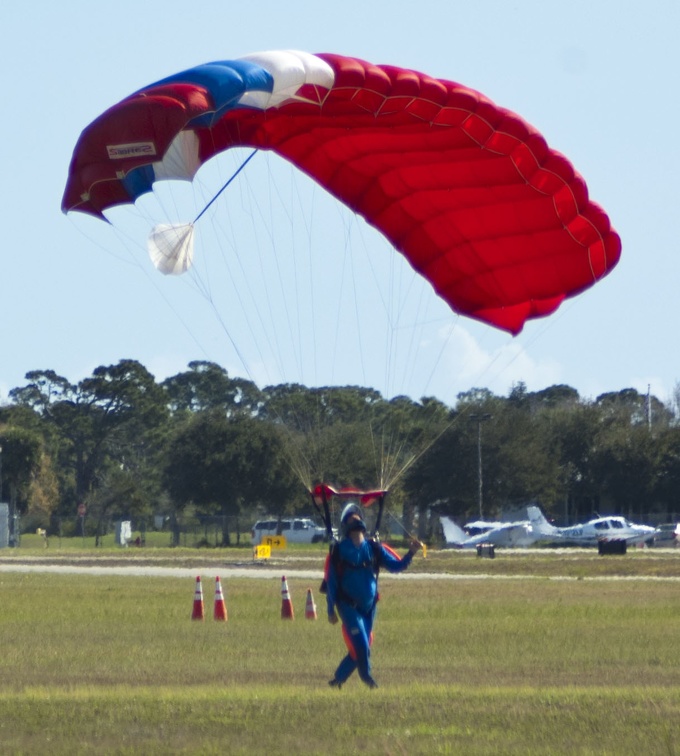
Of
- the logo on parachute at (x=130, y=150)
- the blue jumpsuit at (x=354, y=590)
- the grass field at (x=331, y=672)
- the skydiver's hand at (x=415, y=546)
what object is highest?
the logo on parachute at (x=130, y=150)

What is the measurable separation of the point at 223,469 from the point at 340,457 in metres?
25.9

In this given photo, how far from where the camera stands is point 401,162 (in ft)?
48.3

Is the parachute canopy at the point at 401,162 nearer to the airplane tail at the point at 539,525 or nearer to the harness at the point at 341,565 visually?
the harness at the point at 341,565

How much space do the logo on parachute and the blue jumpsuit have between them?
3.67 m

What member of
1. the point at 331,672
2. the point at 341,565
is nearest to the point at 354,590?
the point at 341,565

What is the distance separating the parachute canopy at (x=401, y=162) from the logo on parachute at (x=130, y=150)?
0.04 ft

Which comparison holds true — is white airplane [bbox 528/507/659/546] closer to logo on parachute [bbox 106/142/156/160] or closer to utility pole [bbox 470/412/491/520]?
utility pole [bbox 470/412/491/520]

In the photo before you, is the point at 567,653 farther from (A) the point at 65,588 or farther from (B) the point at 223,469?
(B) the point at 223,469

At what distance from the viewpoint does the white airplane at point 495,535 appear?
192ft

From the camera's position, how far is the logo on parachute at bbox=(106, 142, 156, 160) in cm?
1135

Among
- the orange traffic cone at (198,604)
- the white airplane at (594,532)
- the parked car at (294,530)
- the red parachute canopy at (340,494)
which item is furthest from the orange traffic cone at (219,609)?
the parked car at (294,530)

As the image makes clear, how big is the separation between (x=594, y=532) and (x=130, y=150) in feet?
171

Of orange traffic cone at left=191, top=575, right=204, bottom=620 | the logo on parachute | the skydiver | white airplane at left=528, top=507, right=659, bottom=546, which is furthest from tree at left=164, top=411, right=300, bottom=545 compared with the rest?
the logo on parachute

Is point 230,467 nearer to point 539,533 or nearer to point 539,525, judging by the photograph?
point 539,525
